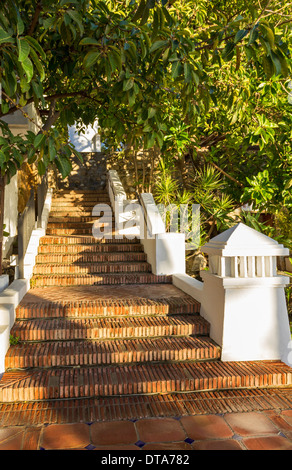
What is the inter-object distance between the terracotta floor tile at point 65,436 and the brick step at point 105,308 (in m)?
1.84

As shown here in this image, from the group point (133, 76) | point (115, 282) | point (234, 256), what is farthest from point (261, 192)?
point (133, 76)

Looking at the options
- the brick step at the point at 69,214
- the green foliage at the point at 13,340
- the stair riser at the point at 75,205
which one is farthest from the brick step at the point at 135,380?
the stair riser at the point at 75,205

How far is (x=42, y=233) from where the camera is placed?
7902mm

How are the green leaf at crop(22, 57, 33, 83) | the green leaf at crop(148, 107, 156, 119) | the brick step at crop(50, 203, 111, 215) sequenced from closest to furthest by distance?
the green leaf at crop(22, 57, 33, 83) < the green leaf at crop(148, 107, 156, 119) < the brick step at crop(50, 203, 111, 215)

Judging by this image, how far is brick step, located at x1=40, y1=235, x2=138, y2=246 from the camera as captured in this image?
7660mm

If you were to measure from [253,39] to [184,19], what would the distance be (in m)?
4.60

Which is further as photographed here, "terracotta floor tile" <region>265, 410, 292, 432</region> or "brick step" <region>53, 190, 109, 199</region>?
"brick step" <region>53, 190, 109, 199</region>

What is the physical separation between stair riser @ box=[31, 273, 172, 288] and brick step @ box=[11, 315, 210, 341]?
1.62 meters

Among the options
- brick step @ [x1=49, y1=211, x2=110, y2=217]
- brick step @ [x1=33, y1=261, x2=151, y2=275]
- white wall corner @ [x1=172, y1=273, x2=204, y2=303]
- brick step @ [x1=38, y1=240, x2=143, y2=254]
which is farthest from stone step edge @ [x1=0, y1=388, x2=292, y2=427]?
brick step @ [x1=49, y1=211, x2=110, y2=217]

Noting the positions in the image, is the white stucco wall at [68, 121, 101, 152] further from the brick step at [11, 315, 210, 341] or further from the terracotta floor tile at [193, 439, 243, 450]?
the terracotta floor tile at [193, 439, 243, 450]

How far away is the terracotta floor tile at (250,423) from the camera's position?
2789 mm

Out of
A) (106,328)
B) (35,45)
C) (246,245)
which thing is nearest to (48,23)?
(35,45)

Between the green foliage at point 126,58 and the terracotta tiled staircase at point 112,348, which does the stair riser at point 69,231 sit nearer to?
the terracotta tiled staircase at point 112,348
